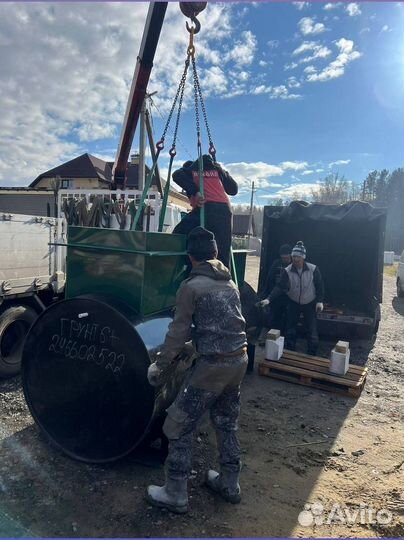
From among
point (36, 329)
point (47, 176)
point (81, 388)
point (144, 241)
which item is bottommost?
point (81, 388)

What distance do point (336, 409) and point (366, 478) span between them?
1.43m

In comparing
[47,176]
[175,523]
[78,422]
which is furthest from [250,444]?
[47,176]

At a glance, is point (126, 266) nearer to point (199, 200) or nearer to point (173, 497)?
point (199, 200)

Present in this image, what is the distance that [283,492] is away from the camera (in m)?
3.25

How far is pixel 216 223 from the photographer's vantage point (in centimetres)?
441

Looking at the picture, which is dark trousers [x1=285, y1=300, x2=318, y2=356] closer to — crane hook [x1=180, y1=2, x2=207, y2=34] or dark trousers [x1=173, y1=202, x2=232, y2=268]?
dark trousers [x1=173, y1=202, x2=232, y2=268]

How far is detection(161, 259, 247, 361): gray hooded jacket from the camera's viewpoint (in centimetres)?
289

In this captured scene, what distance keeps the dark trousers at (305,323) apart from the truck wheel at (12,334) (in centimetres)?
416

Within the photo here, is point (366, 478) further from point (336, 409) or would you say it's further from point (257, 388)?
point (257, 388)

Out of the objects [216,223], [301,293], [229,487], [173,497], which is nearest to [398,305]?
[301,293]

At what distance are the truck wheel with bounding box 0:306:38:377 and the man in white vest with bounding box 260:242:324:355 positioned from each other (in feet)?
12.0

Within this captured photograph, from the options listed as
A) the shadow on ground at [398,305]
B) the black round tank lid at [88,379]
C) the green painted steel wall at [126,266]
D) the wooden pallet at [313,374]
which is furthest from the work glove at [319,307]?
the shadow on ground at [398,305]

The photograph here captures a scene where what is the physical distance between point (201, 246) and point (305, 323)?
444 centimetres

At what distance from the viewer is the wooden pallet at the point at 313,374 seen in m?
5.33
